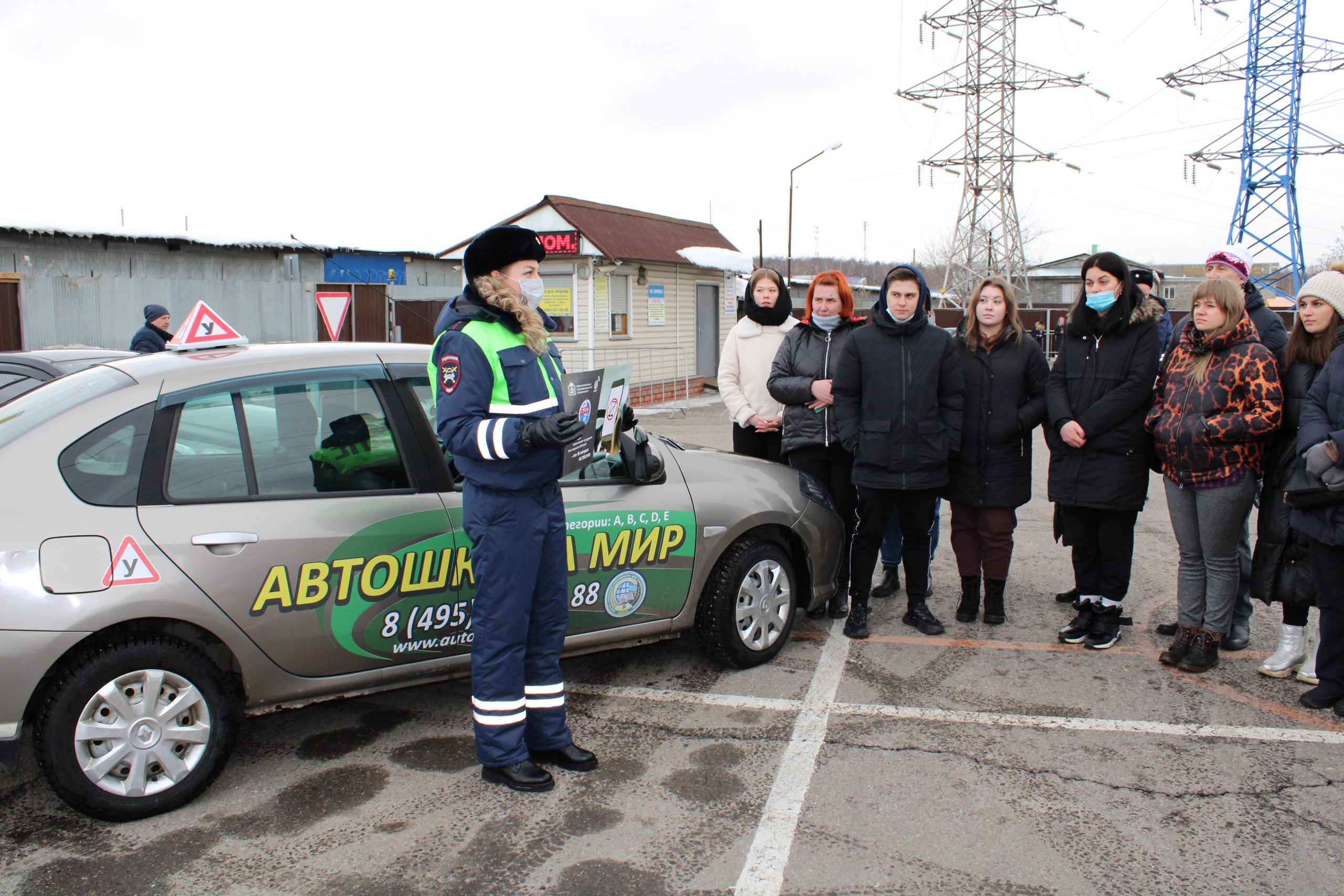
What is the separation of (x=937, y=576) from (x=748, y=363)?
2016mm

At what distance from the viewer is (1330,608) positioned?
13.5 feet

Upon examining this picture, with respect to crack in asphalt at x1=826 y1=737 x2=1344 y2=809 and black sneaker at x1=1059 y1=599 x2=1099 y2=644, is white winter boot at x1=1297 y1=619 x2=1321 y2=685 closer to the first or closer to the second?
black sneaker at x1=1059 y1=599 x2=1099 y2=644

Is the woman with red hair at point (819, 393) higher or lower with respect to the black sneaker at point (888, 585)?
higher

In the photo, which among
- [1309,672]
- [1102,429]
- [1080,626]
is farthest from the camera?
[1080,626]

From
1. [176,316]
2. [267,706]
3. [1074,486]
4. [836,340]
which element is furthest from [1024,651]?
[176,316]

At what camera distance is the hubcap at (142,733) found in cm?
297

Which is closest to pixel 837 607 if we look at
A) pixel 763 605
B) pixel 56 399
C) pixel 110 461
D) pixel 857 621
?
pixel 857 621

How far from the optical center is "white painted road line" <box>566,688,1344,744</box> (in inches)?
153

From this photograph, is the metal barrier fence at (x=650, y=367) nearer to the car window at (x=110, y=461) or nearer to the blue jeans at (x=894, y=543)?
the blue jeans at (x=894, y=543)

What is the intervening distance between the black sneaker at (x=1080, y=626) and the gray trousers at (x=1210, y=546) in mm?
430

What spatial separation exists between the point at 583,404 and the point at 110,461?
155 centimetres

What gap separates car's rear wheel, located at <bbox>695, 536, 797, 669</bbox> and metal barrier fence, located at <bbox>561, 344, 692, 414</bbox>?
12813mm

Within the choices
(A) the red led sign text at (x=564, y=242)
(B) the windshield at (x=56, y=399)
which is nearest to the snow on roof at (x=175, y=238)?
(A) the red led sign text at (x=564, y=242)

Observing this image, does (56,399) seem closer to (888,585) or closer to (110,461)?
(110,461)
